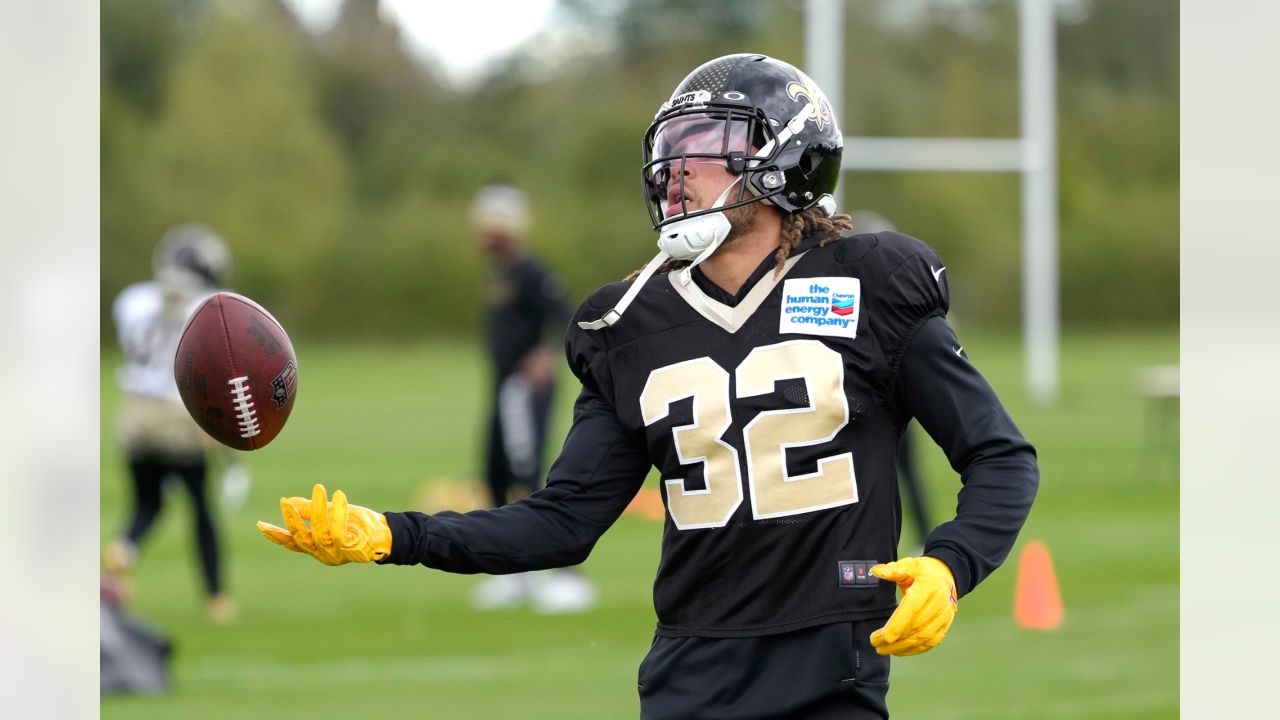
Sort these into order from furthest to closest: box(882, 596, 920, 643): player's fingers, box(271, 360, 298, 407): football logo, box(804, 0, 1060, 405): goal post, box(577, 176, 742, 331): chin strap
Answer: box(804, 0, 1060, 405): goal post → box(271, 360, 298, 407): football logo → box(577, 176, 742, 331): chin strap → box(882, 596, 920, 643): player's fingers

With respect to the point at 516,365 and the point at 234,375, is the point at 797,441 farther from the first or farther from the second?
the point at 516,365

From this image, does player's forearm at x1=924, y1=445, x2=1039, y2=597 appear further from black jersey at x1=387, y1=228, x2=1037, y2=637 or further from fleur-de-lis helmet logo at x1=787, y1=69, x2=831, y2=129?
fleur-de-lis helmet logo at x1=787, y1=69, x2=831, y2=129

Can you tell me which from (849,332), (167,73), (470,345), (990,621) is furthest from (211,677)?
(167,73)

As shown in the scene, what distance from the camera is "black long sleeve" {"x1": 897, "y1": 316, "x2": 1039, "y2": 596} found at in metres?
2.74

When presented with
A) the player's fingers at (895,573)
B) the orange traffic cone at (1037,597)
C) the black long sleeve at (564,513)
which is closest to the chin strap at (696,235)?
the black long sleeve at (564,513)

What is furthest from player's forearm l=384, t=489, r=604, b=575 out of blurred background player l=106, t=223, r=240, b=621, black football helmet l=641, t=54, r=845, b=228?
blurred background player l=106, t=223, r=240, b=621

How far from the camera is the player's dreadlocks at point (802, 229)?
302 centimetres

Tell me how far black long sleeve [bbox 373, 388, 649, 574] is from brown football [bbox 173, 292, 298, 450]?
0.34 m

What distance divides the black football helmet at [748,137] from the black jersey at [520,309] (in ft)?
17.7

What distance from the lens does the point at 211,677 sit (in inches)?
268

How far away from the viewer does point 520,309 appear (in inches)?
338

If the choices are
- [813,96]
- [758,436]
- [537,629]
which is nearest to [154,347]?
[537,629]

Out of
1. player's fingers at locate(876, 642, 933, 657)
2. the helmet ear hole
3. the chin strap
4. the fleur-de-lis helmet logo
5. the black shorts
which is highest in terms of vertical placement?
the fleur-de-lis helmet logo
